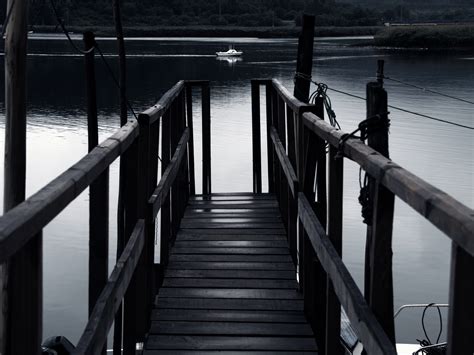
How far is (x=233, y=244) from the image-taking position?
766cm

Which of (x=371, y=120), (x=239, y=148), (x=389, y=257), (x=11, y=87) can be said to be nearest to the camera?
(x=389, y=257)

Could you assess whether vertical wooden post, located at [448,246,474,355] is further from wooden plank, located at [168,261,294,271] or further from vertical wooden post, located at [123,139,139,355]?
wooden plank, located at [168,261,294,271]

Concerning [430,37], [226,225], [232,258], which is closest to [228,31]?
[430,37]

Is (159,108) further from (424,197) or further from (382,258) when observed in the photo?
(424,197)

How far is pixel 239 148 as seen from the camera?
116 feet

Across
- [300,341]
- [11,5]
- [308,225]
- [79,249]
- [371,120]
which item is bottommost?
[79,249]

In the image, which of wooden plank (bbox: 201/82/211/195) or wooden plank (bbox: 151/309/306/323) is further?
wooden plank (bbox: 201/82/211/195)

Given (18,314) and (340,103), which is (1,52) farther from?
(18,314)

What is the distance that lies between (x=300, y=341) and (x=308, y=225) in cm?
76

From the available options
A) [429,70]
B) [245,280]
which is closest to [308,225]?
[245,280]

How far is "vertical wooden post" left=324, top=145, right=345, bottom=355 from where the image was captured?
429cm

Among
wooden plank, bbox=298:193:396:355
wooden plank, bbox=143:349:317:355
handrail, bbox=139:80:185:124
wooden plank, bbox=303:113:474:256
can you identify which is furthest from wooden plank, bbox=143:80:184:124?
wooden plank, bbox=303:113:474:256

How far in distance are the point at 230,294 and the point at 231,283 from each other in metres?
0.27

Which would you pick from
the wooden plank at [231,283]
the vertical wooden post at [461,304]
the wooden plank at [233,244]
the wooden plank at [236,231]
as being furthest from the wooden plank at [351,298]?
the wooden plank at [236,231]
